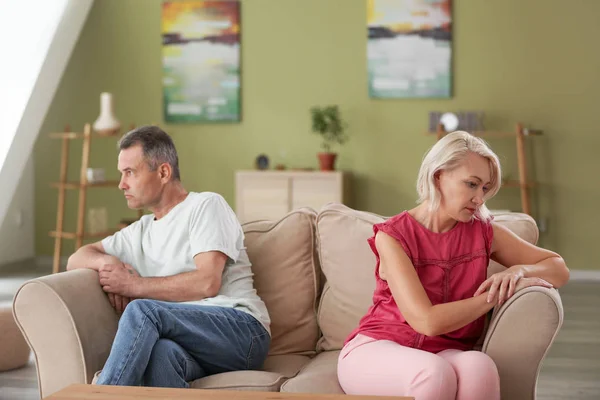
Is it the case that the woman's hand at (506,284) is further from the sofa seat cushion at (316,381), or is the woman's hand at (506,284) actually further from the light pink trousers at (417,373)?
the sofa seat cushion at (316,381)

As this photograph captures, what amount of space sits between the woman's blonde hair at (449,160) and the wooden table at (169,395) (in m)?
0.66

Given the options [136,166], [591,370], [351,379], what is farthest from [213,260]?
[591,370]

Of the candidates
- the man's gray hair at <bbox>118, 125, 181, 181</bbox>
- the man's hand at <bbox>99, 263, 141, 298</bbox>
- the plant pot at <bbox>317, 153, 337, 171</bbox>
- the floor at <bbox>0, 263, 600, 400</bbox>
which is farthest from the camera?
the plant pot at <bbox>317, 153, 337, 171</bbox>

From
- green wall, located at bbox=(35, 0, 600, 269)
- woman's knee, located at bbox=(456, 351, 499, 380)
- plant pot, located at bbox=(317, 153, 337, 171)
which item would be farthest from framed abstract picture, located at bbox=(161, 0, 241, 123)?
woman's knee, located at bbox=(456, 351, 499, 380)

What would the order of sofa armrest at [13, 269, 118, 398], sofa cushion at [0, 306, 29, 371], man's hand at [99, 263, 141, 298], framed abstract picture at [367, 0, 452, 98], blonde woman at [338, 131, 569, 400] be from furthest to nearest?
framed abstract picture at [367, 0, 452, 98] → sofa cushion at [0, 306, 29, 371] → man's hand at [99, 263, 141, 298] → sofa armrest at [13, 269, 118, 398] → blonde woman at [338, 131, 569, 400]

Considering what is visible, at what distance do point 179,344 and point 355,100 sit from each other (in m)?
5.07

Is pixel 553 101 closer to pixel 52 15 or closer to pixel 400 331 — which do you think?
pixel 52 15

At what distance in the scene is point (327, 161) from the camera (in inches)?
280

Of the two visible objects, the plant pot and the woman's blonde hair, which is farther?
the plant pot

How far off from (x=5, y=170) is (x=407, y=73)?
3355 millimetres

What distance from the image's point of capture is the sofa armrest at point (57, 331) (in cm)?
254

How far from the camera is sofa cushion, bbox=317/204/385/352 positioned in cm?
283

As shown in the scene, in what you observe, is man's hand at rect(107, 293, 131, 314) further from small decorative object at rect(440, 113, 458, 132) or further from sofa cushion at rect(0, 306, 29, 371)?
small decorative object at rect(440, 113, 458, 132)

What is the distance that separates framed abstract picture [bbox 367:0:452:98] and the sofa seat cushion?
4898mm
